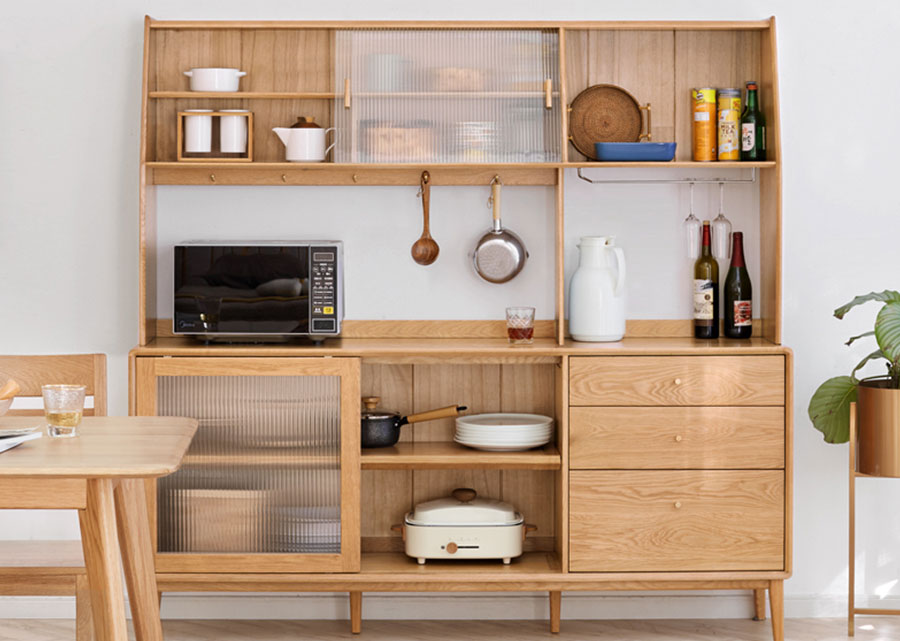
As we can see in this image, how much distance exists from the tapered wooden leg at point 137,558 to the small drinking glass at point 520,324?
4.01ft

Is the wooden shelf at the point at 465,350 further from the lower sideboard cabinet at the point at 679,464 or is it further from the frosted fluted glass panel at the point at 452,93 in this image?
the frosted fluted glass panel at the point at 452,93

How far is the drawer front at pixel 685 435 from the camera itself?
288 centimetres

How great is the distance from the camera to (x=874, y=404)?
2816 mm

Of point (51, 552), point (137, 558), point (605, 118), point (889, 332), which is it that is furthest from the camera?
point (605, 118)

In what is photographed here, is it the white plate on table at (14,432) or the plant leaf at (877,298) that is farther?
the plant leaf at (877,298)

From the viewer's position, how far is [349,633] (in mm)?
3148

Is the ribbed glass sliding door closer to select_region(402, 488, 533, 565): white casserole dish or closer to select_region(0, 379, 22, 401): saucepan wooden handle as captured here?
select_region(402, 488, 533, 565): white casserole dish

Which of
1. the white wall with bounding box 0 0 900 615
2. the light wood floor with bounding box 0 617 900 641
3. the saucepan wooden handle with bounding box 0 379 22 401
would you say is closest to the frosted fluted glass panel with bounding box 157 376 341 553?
the light wood floor with bounding box 0 617 900 641

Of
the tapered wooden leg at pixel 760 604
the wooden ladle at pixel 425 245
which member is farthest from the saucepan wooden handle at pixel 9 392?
the tapered wooden leg at pixel 760 604

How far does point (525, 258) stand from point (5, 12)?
1.74 meters

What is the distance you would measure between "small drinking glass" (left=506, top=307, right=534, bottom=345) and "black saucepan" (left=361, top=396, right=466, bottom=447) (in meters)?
0.26

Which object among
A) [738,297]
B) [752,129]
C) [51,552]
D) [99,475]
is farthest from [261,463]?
[752,129]

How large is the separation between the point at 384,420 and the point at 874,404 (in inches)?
53.1

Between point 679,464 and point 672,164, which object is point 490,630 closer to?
point 679,464
